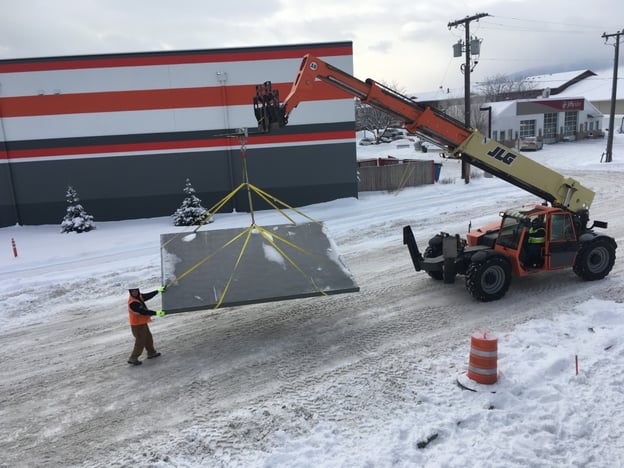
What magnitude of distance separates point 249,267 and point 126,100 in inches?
590

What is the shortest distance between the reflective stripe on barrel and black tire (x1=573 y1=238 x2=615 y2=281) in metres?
5.21

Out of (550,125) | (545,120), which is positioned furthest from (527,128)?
(550,125)

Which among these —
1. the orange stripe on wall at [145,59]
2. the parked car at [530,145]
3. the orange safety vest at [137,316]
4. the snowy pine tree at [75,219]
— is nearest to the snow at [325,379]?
the orange safety vest at [137,316]

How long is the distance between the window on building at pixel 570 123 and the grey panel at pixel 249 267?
53205mm

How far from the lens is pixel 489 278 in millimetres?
9844

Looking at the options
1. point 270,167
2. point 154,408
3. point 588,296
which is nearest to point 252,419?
point 154,408

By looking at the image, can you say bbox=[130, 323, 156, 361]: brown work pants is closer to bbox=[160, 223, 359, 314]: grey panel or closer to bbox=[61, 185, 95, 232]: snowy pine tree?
bbox=[160, 223, 359, 314]: grey panel

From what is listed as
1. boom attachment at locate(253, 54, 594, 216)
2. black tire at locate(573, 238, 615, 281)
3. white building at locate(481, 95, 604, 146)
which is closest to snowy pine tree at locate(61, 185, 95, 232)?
boom attachment at locate(253, 54, 594, 216)

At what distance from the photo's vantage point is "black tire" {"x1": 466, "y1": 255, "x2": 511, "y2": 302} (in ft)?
31.7

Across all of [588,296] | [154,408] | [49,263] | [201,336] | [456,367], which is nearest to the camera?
[154,408]

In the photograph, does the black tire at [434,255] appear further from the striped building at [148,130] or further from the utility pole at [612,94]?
the utility pole at [612,94]

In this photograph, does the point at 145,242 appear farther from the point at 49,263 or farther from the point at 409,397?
the point at 409,397

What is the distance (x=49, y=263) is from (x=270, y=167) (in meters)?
10.2

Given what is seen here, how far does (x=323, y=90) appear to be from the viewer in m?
21.5
